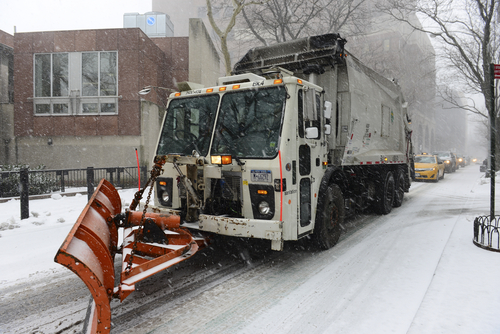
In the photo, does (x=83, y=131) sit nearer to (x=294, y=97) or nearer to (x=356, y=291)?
(x=294, y=97)

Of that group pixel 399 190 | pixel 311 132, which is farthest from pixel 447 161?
pixel 311 132

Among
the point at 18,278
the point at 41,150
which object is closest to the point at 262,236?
the point at 18,278

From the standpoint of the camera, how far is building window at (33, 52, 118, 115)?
16266mm

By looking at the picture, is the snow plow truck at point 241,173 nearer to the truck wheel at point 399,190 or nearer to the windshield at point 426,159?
the truck wheel at point 399,190

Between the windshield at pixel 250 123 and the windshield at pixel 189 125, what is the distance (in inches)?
8.1

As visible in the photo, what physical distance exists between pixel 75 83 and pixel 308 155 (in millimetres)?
15045

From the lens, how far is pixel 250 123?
4891mm

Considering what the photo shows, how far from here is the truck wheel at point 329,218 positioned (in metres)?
5.45

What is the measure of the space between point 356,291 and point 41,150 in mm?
16714

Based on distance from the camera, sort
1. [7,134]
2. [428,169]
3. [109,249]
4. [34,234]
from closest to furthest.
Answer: [109,249] → [34,234] → [7,134] → [428,169]

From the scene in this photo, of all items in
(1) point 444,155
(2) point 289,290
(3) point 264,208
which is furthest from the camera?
(1) point 444,155

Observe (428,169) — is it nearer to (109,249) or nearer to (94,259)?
(109,249)

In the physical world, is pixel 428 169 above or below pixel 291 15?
below

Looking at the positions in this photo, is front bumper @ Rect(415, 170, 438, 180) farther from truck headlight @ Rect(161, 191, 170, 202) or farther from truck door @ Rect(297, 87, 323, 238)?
truck headlight @ Rect(161, 191, 170, 202)
